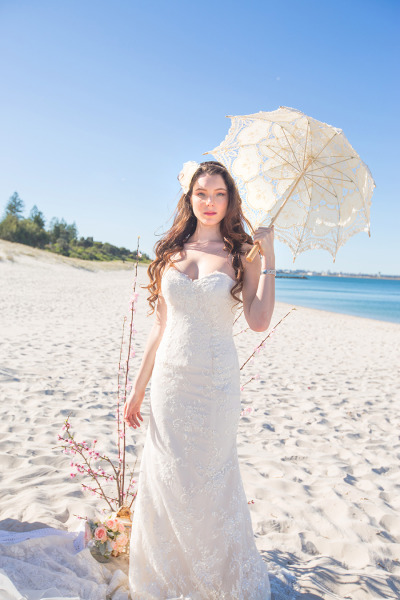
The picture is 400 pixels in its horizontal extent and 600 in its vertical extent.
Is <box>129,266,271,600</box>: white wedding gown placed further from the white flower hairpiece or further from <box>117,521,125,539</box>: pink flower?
the white flower hairpiece

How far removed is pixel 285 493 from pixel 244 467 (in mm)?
524

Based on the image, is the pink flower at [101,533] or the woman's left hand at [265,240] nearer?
the woman's left hand at [265,240]

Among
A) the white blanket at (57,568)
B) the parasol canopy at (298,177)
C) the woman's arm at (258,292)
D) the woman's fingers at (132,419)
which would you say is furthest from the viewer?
the parasol canopy at (298,177)

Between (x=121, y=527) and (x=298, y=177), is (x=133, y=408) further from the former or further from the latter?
(x=298, y=177)

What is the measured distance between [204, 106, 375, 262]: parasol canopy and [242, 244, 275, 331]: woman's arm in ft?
1.66

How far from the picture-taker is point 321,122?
2.58 m

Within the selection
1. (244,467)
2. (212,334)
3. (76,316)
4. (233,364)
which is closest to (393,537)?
(244,467)

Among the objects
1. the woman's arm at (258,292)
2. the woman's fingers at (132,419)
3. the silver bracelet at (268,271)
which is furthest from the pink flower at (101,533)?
the silver bracelet at (268,271)

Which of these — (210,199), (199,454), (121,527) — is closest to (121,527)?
(121,527)

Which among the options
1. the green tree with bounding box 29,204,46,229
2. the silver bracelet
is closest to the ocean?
the silver bracelet

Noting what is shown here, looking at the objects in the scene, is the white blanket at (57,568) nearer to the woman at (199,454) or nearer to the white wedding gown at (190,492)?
the white wedding gown at (190,492)

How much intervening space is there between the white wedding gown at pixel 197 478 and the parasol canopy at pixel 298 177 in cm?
90

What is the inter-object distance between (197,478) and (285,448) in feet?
8.54

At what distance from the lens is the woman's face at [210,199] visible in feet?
8.15
